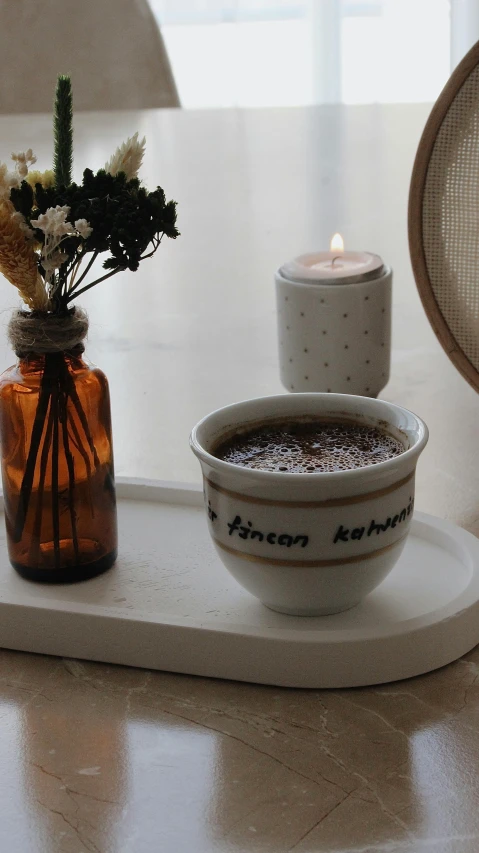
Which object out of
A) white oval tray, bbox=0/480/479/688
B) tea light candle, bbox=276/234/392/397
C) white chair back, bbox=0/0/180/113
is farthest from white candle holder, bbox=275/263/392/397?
white chair back, bbox=0/0/180/113

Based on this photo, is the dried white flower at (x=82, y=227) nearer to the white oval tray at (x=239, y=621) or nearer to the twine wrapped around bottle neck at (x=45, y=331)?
the twine wrapped around bottle neck at (x=45, y=331)

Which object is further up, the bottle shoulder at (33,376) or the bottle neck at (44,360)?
the bottle neck at (44,360)

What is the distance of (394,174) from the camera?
157 centimetres

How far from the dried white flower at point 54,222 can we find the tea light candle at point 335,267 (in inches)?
13.8

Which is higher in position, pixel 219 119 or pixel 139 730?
pixel 219 119

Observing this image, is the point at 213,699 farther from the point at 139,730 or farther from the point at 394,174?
the point at 394,174

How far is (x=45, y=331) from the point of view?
54 centimetres

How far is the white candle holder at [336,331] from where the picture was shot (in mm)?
803

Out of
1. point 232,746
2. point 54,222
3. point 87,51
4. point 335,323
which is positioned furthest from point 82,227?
point 87,51

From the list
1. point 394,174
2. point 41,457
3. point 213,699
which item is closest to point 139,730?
point 213,699

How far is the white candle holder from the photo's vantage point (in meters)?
0.80

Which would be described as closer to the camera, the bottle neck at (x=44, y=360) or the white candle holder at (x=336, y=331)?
the bottle neck at (x=44, y=360)

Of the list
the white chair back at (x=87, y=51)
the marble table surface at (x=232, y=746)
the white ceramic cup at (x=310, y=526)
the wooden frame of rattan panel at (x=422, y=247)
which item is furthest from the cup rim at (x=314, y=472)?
the white chair back at (x=87, y=51)

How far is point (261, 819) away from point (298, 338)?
47cm
